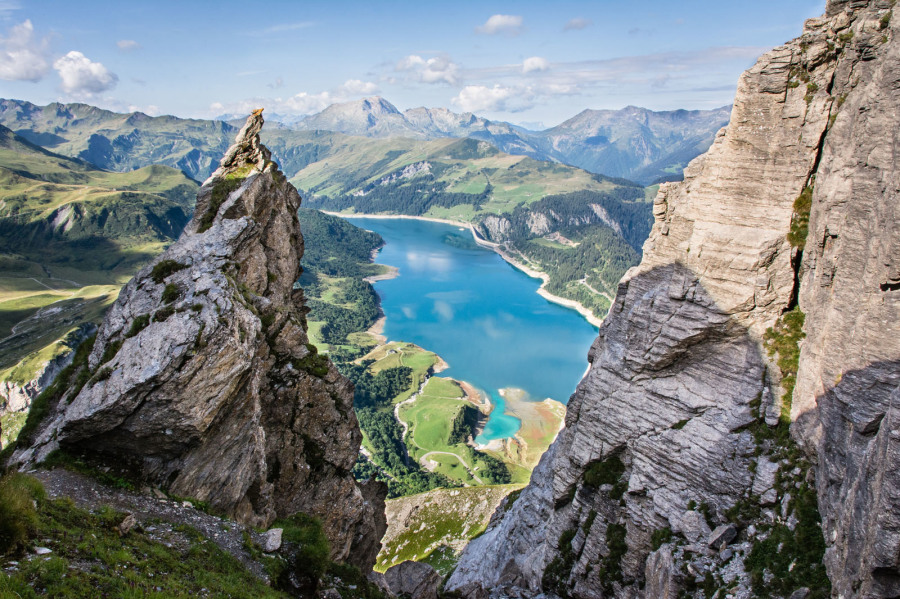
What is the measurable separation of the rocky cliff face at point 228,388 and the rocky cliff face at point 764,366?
13847 millimetres

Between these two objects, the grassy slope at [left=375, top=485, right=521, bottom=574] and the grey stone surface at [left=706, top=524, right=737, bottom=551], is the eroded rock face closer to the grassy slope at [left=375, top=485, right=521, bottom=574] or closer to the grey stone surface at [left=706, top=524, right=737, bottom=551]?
the grey stone surface at [left=706, top=524, right=737, bottom=551]

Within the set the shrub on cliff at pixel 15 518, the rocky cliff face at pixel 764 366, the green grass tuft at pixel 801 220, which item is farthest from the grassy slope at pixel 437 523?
the green grass tuft at pixel 801 220

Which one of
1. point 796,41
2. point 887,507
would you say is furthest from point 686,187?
point 887,507

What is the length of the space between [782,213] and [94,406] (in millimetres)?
27195

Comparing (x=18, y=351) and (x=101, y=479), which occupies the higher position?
(x=101, y=479)

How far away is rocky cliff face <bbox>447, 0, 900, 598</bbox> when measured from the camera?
1403cm

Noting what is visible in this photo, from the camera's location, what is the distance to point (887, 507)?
1144 centimetres

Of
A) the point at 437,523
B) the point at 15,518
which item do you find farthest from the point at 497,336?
the point at 15,518

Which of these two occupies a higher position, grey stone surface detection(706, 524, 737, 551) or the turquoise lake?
grey stone surface detection(706, 524, 737, 551)

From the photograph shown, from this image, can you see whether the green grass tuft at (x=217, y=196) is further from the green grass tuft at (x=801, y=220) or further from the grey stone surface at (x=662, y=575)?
the green grass tuft at (x=801, y=220)

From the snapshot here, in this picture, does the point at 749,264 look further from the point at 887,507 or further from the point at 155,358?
the point at 155,358

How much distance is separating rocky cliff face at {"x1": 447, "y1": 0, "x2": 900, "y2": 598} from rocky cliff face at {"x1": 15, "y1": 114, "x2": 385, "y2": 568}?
13.8 meters

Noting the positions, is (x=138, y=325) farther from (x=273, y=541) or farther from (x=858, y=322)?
(x=858, y=322)

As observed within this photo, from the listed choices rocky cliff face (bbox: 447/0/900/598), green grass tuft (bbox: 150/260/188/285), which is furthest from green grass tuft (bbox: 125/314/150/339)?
rocky cliff face (bbox: 447/0/900/598)
